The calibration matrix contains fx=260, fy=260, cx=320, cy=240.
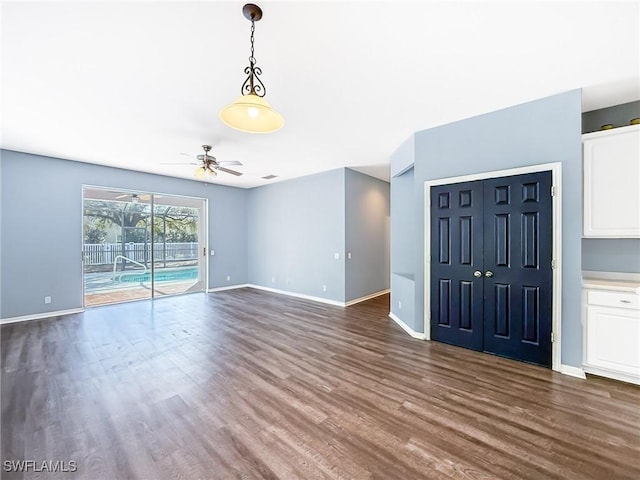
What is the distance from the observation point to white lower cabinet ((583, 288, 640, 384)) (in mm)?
2496

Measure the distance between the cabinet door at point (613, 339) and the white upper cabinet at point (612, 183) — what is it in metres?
0.79

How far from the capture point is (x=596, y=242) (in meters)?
3.03

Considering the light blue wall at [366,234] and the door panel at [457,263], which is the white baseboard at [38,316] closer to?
the light blue wall at [366,234]

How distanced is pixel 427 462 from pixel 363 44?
2.99 meters

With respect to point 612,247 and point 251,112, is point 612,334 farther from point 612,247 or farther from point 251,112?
point 251,112

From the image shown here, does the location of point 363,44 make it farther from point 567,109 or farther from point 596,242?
point 596,242

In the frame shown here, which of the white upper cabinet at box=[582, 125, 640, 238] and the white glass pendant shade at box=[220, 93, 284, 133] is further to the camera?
the white upper cabinet at box=[582, 125, 640, 238]

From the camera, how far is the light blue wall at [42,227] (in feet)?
14.8

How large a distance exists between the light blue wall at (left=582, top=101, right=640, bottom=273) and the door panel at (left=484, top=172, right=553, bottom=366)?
776mm

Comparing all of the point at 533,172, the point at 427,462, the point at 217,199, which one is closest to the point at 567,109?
the point at 533,172

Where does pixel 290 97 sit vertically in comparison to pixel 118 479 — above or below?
above

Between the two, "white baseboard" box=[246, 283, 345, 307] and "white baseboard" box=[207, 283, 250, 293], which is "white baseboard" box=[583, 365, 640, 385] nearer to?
"white baseboard" box=[246, 283, 345, 307]

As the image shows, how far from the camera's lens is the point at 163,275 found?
6961 millimetres

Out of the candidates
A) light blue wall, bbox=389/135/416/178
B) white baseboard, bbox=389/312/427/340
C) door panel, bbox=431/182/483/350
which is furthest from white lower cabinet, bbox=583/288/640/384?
light blue wall, bbox=389/135/416/178
